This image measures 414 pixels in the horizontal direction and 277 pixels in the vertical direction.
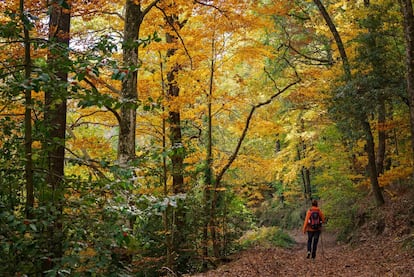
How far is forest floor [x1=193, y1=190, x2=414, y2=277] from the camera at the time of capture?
8.25 m

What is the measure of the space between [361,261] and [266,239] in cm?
762

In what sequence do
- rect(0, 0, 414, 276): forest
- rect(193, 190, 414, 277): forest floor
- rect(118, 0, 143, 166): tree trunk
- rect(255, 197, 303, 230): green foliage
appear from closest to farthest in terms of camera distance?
rect(0, 0, 414, 276): forest < rect(118, 0, 143, 166): tree trunk < rect(193, 190, 414, 277): forest floor < rect(255, 197, 303, 230): green foliage

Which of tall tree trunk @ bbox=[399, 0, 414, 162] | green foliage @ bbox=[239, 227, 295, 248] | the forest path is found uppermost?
tall tree trunk @ bbox=[399, 0, 414, 162]

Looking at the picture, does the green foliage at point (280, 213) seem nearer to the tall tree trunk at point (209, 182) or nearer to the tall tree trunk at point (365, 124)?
the tall tree trunk at point (365, 124)

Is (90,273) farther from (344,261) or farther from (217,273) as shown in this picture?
(344,261)

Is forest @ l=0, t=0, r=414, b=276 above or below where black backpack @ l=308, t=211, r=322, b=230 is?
→ above

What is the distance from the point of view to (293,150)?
2028 cm

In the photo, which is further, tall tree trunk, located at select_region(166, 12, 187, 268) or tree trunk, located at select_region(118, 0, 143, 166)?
tall tree trunk, located at select_region(166, 12, 187, 268)

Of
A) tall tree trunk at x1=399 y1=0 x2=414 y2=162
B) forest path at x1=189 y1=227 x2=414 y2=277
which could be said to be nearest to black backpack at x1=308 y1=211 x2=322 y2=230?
forest path at x1=189 y1=227 x2=414 y2=277

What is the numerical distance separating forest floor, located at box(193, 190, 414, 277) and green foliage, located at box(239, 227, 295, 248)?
79.4 inches

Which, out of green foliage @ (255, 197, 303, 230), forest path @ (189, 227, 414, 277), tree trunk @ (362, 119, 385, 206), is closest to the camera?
forest path @ (189, 227, 414, 277)

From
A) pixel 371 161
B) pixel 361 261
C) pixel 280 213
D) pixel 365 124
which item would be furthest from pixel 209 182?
pixel 280 213

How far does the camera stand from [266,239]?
1714 centimetres

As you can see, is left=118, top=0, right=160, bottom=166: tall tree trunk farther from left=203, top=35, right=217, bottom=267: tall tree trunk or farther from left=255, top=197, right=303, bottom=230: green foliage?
left=255, top=197, right=303, bottom=230: green foliage
